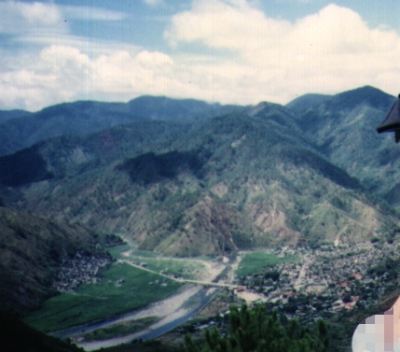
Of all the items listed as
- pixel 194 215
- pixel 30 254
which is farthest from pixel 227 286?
pixel 194 215

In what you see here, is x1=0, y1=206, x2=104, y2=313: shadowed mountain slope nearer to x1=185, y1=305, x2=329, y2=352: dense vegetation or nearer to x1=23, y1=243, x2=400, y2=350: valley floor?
x1=23, y1=243, x2=400, y2=350: valley floor

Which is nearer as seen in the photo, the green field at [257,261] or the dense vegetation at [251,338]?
the dense vegetation at [251,338]

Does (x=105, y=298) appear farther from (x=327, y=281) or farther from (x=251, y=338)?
(x=251, y=338)

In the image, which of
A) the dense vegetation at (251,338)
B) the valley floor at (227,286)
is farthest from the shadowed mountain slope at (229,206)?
the dense vegetation at (251,338)

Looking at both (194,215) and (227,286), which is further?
(194,215)

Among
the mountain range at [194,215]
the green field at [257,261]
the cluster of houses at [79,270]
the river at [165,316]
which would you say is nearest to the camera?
the river at [165,316]

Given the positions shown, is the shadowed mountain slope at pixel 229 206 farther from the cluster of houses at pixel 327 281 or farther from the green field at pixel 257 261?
the cluster of houses at pixel 327 281

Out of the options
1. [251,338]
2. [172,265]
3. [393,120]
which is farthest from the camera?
[172,265]
